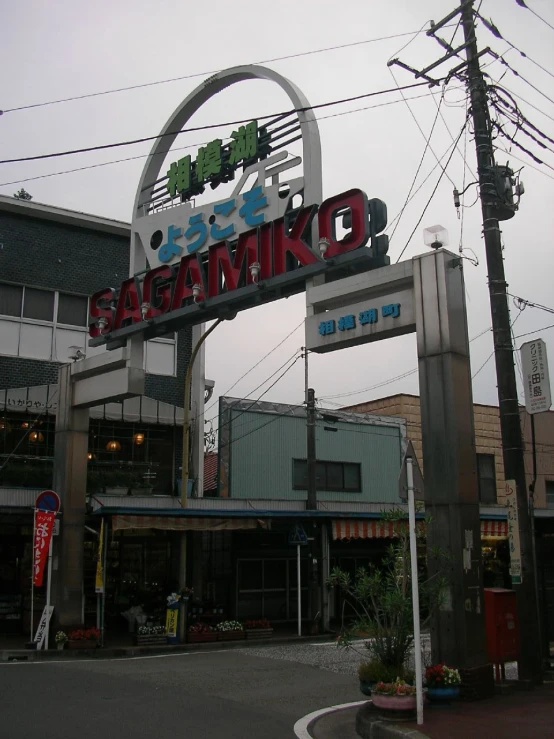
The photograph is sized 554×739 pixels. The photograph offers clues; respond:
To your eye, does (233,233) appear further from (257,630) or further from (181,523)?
(257,630)

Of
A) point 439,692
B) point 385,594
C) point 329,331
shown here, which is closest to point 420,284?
point 329,331

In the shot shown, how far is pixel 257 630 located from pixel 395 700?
11732mm

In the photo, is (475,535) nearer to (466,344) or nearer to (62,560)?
(466,344)

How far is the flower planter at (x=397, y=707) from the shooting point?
959cm

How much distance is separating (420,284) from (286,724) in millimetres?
6745

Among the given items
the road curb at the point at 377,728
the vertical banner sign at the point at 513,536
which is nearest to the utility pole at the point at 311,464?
the vertical banner sign at the point at 513,536

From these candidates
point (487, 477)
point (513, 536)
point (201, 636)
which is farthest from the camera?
point (487, 477)

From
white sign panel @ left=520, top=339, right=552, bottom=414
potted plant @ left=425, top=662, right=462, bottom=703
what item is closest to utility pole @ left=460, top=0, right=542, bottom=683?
white sign panel @ left=520, top=339, right=552, bottom=414

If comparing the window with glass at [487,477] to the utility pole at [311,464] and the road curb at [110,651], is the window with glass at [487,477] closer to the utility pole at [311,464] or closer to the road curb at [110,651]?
the utility pole at [311,464]

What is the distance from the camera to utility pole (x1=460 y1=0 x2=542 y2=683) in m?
12.7

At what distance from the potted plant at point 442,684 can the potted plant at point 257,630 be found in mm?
10682

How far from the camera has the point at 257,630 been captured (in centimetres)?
2084

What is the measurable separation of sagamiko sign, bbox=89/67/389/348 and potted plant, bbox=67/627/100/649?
6.84m

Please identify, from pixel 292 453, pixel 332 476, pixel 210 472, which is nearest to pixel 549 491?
pixel 332 476
